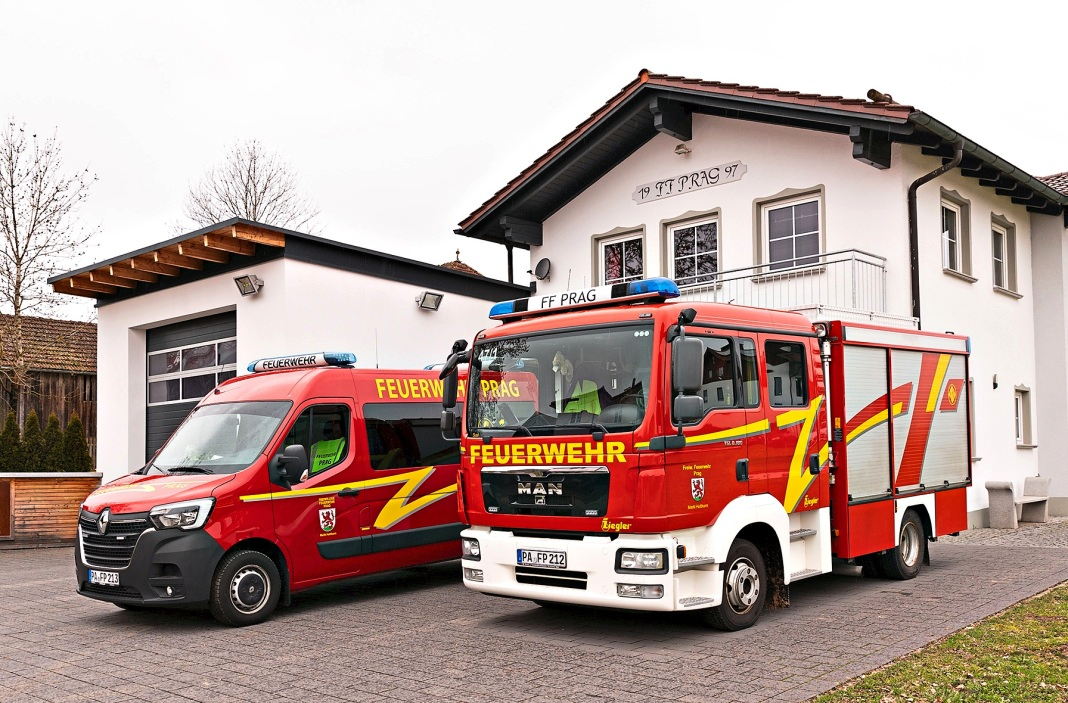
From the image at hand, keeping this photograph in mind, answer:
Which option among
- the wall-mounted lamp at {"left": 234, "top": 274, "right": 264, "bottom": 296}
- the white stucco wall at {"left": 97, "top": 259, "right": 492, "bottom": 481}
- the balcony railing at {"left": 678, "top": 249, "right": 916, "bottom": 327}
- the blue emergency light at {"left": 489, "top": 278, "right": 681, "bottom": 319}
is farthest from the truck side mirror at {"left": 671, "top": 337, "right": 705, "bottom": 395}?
the wall-mounted lamp at {"left": 234, "top": 274, "right": 264, "bottom": 296}

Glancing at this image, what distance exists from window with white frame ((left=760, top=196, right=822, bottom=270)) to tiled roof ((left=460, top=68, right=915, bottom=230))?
1.59m

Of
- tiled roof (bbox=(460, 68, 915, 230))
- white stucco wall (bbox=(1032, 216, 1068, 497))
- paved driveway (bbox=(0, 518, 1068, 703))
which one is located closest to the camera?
paved driveway (bbox=(0, 518, 1068, 703))

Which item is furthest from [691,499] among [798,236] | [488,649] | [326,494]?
[798,236]

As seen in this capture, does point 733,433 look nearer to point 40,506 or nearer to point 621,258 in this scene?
point 621,258

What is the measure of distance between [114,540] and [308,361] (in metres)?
2.75

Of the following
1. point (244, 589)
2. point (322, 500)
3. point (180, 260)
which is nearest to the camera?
point (244, 589)

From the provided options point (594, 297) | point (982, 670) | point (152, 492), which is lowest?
point (982, 670)

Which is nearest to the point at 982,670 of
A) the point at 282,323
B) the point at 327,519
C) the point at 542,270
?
the point at 327,519

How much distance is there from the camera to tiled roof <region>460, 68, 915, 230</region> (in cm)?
1339

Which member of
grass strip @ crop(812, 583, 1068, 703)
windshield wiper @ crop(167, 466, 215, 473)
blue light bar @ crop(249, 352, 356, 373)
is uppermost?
blue light bar @ crop(249, 352, 356, 373)

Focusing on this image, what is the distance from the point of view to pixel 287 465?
29.8ft

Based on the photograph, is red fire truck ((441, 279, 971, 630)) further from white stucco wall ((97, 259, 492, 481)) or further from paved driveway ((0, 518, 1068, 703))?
white stucco wall ((97, 259, 492, 481))

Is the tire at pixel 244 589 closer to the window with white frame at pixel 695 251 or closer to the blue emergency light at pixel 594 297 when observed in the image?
the blue emergency light at pixel 594 297

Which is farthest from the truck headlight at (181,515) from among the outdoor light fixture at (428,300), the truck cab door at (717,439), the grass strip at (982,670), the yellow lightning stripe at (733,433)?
the outdoor light fixture at (428,300)
